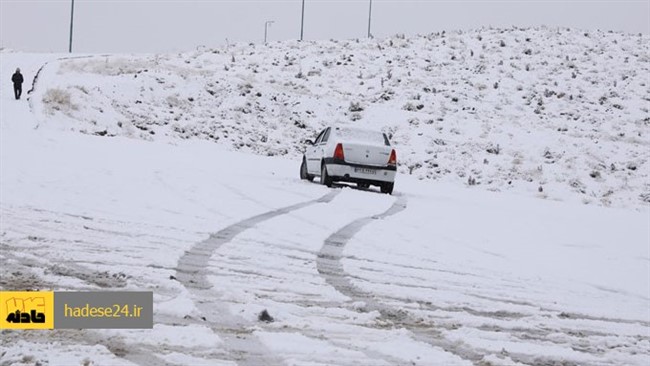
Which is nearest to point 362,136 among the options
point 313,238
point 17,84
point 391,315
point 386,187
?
point 386,187

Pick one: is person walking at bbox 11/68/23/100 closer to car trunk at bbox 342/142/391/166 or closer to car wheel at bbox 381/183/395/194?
car trunk at bbox 342/142/391/166

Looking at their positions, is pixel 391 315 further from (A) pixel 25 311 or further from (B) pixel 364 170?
(B) pixel 364 170

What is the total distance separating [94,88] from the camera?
110 feet

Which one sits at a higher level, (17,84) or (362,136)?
(17,84)

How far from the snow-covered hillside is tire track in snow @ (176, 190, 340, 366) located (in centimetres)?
1816

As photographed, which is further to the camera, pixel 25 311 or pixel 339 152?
pixel 339 152

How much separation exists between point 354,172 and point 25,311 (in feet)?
40.1

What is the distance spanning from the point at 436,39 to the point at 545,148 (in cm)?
2353

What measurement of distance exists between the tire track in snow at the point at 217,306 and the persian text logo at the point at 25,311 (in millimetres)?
1056

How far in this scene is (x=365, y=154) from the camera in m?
17.1

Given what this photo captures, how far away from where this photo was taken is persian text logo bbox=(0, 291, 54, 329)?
5.06 m

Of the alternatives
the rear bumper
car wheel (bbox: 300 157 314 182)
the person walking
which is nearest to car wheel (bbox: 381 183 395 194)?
the rear bumper

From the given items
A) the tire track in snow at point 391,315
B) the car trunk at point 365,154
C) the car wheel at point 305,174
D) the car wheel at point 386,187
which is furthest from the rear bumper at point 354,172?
the tire track in snow at point 391,315

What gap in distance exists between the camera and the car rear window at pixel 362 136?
17484mm
